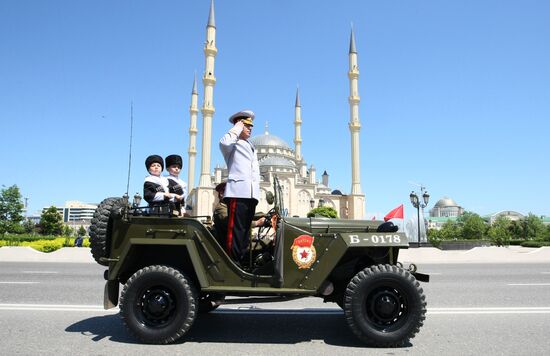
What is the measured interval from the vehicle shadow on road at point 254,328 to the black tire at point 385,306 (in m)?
0.18

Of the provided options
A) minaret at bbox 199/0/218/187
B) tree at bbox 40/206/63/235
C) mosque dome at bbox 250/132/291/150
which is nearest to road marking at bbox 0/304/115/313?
minaret at bbox 199/0/218/187

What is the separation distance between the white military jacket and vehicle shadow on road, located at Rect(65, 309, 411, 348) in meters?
1.44

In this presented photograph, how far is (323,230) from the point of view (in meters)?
4.01

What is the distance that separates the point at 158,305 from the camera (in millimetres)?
3773

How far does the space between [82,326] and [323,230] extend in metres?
2.93

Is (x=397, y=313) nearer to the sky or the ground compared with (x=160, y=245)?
nearer to the ground

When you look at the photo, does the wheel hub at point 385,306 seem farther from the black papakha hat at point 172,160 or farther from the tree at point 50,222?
the tree at point 50,222

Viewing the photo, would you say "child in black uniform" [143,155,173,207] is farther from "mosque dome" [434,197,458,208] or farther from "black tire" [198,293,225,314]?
"mosque dome" [434,197,458,208]

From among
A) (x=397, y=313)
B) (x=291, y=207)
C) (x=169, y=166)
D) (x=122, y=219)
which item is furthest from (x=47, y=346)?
(x=291, y=207)

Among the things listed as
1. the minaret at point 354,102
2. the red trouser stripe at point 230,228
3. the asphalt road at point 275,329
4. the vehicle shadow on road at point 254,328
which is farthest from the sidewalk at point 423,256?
the minaret at point 354,102

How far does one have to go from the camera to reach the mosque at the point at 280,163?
4972 cm

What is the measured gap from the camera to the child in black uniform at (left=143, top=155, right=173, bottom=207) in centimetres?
420

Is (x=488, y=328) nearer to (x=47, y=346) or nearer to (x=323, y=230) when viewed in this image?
(x=323, y=230)

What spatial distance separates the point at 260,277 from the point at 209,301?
Answer: 3.78ft
